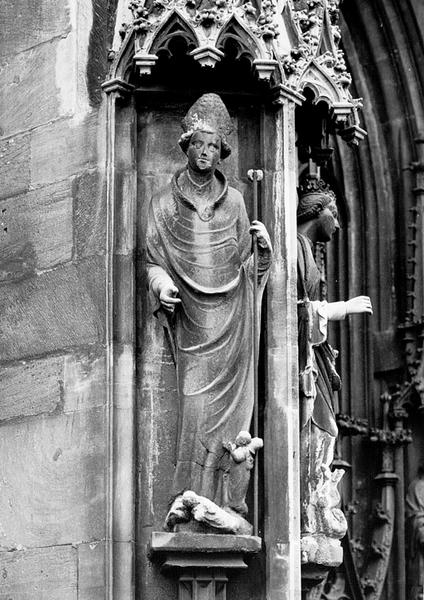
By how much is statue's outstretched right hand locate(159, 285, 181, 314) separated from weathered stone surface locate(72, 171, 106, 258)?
22.9 inches

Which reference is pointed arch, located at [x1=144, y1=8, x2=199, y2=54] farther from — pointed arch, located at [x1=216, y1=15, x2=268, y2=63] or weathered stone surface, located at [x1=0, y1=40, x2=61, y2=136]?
weathered stone surface, located at [x1=0, y1=40, x2=61, y2=136]

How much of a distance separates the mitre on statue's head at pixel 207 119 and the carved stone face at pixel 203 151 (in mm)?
35

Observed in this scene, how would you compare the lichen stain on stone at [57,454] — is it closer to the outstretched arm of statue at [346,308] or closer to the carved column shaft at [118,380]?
the carved column shaft at [118,380]

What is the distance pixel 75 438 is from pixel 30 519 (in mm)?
630

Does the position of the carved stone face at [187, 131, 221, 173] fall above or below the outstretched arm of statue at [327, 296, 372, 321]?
above

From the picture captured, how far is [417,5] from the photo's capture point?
19.2 m

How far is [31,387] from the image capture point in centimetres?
1411

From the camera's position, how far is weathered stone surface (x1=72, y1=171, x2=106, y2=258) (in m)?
13.8

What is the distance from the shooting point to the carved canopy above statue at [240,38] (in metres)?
13.8

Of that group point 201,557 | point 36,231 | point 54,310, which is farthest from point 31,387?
point 201,557

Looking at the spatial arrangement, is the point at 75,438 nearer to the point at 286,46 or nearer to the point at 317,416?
the point at 317,416

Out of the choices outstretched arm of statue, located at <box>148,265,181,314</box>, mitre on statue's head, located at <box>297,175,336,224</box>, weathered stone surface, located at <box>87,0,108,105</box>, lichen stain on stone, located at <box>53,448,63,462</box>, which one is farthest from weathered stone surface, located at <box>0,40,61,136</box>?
lichen stain on stone, located at <box>53,448,63,462</box>

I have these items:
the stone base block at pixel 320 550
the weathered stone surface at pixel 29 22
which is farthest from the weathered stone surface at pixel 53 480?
the weathered stone surface at pixel 29 22

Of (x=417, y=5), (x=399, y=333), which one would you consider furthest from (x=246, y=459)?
(x=417, y=5)
